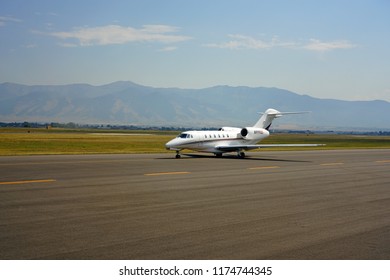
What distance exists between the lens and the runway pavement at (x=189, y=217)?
936cm

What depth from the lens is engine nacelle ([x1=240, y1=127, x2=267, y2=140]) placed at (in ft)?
140

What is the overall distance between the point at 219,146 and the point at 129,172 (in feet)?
56.6

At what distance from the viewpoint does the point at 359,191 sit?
18984mm

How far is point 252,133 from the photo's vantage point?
4350 centimetres

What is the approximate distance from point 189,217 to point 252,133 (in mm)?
31279

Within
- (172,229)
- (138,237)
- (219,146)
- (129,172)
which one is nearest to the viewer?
(138,237)

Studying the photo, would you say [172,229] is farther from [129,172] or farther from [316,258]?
[129,172]

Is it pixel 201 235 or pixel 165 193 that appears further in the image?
pixel 165 193

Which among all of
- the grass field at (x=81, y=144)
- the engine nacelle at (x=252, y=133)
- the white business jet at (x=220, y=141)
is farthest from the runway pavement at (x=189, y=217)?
the grass field at (x=81, y=144)

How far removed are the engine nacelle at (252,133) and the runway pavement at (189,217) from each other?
20.3 metres

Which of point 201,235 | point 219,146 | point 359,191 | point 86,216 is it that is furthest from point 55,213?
point 219,146

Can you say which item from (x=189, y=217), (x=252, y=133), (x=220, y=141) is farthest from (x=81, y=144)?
(x=189, y=217)

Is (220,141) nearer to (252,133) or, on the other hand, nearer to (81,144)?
(252,133)

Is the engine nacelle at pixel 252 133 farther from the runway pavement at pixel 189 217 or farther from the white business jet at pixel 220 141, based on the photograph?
the runway pavement at pixel 189 217
